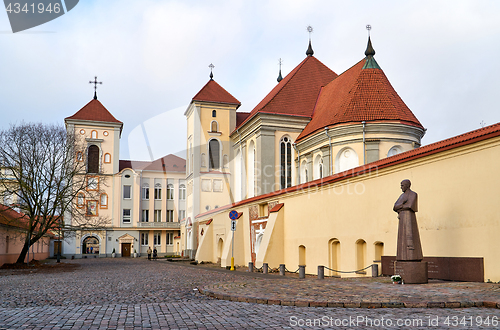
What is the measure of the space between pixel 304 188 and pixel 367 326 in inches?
552

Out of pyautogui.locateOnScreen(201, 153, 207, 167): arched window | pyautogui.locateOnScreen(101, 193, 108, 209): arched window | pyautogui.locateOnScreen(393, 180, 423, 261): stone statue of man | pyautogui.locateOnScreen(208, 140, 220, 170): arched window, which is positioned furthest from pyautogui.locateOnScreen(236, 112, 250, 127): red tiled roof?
pyautogui.locateOnScreen(393, 180, 423, 261): stone statue of man

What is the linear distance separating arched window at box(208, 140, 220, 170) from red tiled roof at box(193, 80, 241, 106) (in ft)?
14.3

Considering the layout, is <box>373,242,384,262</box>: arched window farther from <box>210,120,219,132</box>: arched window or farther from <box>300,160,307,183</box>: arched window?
<box>210,120,219,132</box>: arched window

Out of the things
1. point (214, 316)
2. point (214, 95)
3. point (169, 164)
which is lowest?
point (214, 316)

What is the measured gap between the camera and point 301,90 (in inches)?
1521

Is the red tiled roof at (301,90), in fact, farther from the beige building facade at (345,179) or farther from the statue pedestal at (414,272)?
the statue pedestal at (414,272)

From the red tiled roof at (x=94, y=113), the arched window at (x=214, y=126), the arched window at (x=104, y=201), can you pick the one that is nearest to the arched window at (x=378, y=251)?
the arched window at (x=214, y=126)

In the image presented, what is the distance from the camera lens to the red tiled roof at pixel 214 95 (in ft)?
155

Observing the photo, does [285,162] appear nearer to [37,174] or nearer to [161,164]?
[37,174]

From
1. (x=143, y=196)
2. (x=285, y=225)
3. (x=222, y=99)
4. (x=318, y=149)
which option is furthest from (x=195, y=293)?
(x=143, y=196)

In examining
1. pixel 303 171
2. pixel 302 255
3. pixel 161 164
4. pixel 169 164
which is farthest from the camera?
pixel 169 164

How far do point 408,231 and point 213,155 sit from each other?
3586 centimetres

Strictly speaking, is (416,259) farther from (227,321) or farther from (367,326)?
(227,321)

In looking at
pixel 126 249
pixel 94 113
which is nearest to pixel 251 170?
pixel 126 249
